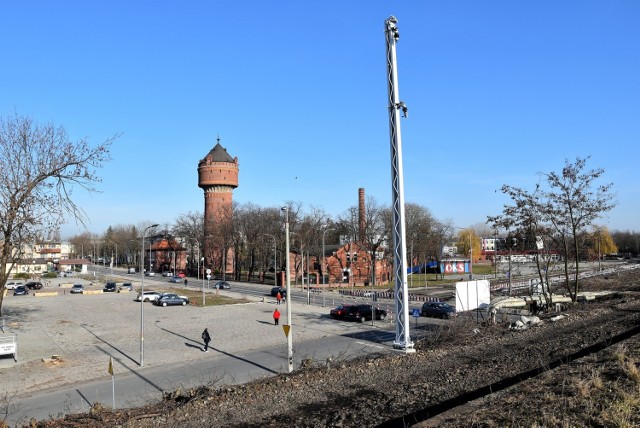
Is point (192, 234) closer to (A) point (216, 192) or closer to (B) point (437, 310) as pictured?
(A) point (216, 192)

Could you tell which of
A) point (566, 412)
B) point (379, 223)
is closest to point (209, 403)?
point (566, 412)

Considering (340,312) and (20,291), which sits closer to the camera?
(340,312)

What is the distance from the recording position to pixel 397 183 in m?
17.2

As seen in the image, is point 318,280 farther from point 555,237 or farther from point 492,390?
point 492,390

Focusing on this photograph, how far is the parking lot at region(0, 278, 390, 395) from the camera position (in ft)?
74.4

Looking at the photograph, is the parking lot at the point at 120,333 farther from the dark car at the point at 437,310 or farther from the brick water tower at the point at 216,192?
the brick water tower at the point at 216,192

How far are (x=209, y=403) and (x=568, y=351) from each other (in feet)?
30.9

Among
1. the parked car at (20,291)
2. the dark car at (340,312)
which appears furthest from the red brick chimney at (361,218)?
the parked car at (20,291)

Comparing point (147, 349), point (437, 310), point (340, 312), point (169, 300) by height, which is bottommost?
point (147, 349)

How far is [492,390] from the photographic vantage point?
9906 mm

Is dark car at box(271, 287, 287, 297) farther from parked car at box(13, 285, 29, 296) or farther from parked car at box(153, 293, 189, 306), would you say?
parked car at box(13, 285, 29, 296)

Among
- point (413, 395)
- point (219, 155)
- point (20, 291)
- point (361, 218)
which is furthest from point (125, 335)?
point (219, 155)

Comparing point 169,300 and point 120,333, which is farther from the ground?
point 169,300

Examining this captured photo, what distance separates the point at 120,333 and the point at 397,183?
78.6 ft
